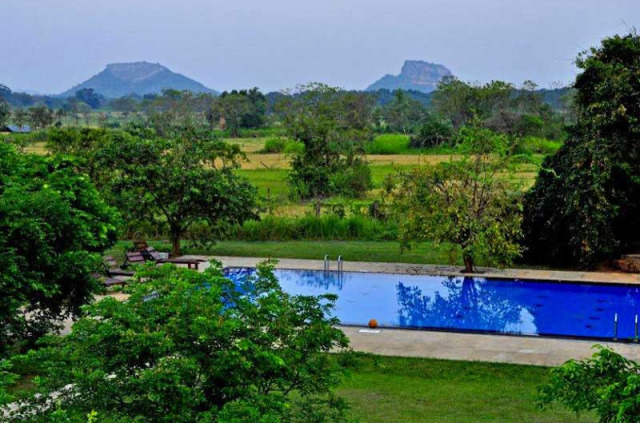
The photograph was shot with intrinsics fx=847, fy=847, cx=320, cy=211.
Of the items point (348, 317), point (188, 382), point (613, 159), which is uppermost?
point (613, 159)

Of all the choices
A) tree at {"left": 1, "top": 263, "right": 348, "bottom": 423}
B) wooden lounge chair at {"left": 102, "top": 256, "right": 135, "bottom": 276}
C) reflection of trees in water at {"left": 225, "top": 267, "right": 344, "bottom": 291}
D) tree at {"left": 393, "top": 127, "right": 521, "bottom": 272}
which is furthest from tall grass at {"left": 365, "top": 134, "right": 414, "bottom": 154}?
tree at {"left": 1, "top": 263, "right": 348, "bottom": 423}

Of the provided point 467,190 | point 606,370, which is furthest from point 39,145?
point 606,370

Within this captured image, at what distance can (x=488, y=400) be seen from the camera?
11.9 metres

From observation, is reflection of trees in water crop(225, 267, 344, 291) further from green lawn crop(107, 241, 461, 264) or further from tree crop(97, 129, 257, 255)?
tree crop(97, 129, 257, 255)

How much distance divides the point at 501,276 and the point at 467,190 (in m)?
2.31

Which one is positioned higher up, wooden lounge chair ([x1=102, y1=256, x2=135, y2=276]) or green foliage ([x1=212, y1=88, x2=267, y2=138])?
green foliage ([x1=212, y1=88, x2=267, y2=138])

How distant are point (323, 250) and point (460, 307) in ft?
19.1

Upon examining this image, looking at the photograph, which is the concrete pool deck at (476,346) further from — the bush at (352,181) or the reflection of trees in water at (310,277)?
the bush at (352,181)

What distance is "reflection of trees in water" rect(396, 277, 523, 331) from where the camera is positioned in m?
18.4

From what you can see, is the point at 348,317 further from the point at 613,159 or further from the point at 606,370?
the point at 606,370

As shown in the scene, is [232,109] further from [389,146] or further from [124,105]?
[124,105]

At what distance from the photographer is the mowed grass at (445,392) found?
1109 cm

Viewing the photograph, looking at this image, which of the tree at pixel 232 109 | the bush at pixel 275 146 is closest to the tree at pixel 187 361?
the bush at pixel 275 146

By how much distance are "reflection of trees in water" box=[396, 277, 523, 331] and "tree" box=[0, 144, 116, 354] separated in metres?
7.27
